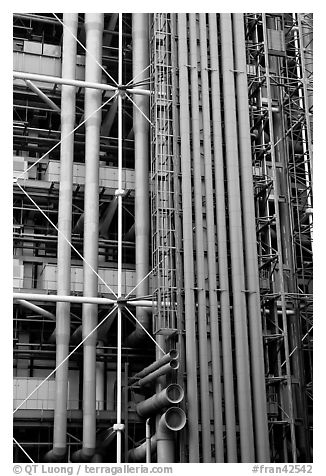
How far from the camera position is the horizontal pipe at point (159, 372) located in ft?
95.8

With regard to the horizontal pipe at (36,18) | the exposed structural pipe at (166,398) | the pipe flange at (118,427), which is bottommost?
the pipe flange at (118,427)

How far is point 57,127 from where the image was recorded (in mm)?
40094

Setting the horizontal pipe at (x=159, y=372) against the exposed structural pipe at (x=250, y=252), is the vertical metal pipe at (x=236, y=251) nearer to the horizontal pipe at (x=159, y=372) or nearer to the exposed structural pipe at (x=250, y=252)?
the exposed structural pipe at (x=250, y=252)

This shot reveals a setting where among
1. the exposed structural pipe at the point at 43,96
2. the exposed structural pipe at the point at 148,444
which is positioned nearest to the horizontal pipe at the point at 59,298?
the exposed structural pipe at the point at 148,444

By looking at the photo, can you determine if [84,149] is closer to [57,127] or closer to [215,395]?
[57,127]

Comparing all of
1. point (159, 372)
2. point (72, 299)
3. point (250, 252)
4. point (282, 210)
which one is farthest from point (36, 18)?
point (159, 372)

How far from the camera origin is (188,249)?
31.3 metres

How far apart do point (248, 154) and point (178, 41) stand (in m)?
5.39

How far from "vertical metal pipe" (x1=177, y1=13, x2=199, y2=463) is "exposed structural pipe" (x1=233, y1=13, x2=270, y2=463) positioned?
226 cm

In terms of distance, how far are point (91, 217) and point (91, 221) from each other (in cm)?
18

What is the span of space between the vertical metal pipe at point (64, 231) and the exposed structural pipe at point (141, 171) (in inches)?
107

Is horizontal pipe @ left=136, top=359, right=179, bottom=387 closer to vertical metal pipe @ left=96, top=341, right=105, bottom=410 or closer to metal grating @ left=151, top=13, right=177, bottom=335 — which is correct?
metal grating @ left=151, top=13, right=177, bottom=335

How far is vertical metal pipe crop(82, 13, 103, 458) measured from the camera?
3222 cm

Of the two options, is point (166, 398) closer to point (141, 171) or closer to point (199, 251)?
point (199, 251)
